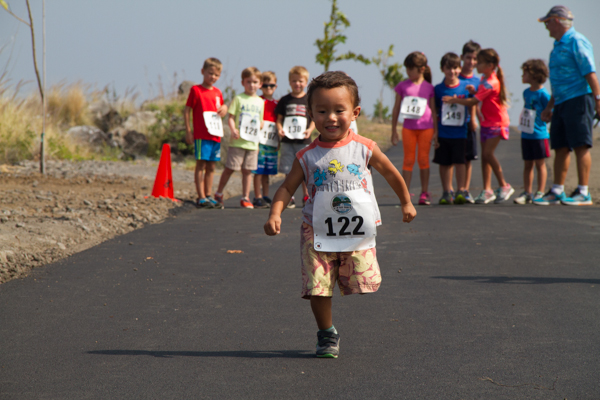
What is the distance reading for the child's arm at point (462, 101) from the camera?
9.03 metres

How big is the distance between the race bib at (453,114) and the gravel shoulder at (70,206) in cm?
396

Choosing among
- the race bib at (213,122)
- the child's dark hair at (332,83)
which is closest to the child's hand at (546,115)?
the race bib at (213,122)

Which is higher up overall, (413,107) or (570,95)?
(570,95)

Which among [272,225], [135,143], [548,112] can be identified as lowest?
[272,225]

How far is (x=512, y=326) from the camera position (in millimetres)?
3750

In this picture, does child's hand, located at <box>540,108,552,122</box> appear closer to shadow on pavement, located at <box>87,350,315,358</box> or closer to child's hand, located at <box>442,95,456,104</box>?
child's hand, located at <box>442,95,456,104</box>

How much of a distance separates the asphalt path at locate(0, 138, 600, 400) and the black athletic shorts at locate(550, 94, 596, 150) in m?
2.49

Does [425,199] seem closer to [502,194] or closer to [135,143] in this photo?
[502,194]

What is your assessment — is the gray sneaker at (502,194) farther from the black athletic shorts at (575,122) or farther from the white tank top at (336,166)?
the white tank top at (336,166)

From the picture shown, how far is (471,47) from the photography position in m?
9.32

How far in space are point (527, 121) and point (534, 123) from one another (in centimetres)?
11

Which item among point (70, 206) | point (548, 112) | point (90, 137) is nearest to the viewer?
point (70, 206)

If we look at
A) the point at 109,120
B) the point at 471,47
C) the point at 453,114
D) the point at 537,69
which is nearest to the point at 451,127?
the point at 453,114

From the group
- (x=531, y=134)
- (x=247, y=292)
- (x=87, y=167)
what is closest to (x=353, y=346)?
(x=247, y=292)
